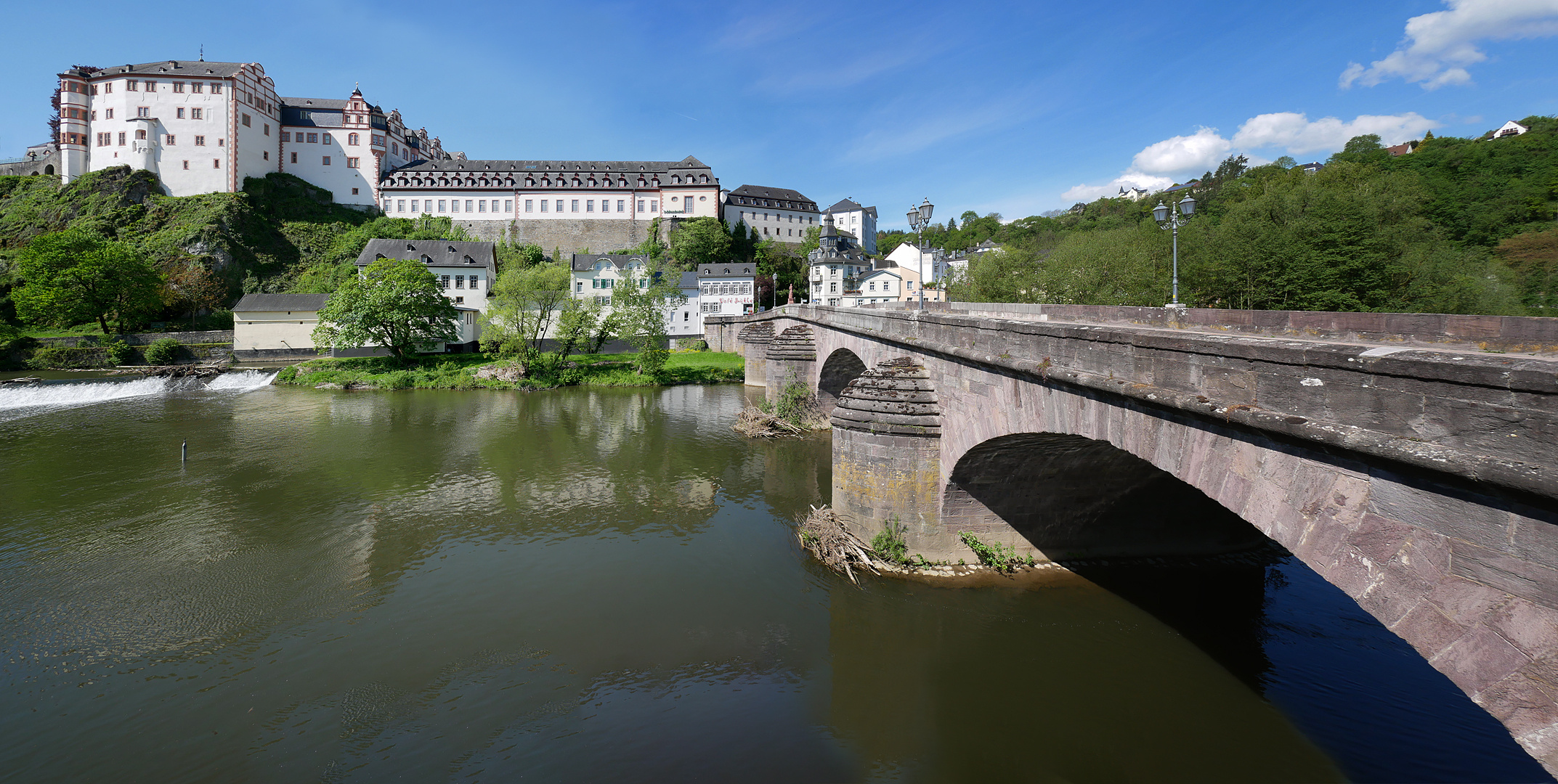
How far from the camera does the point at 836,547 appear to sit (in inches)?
490

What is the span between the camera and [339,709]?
8.42 m

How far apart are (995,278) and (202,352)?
56.0 m

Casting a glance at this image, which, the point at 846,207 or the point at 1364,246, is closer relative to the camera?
the point at 1364,246

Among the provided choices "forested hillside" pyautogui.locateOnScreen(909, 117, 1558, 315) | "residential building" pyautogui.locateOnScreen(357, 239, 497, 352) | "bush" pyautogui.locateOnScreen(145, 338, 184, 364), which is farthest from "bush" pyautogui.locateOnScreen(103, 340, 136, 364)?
"forested hillside" pyautogui.locateOnScreen(909, 117, 1558, 315)

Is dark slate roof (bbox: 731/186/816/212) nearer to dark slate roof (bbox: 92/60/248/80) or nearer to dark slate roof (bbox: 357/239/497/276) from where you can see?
dark slate roof (bbox: 357/239/497/276)

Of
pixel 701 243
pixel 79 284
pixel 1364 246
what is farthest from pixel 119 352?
pixel 1364 246

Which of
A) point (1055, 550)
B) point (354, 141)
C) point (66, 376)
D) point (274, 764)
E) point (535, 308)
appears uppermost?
point (354, 141)

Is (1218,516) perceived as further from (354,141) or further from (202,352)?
(354,141)

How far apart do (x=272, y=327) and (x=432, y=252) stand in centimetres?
1346

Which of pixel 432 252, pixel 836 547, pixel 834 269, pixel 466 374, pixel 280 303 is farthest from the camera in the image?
pixel 834 269

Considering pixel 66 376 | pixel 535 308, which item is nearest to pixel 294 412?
pixel 535 308

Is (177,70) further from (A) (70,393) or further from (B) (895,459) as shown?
(B) (895,459)

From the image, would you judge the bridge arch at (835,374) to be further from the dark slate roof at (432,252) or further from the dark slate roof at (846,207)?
the dark slate roof at (846,207)

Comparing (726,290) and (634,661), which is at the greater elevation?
(726,290)
